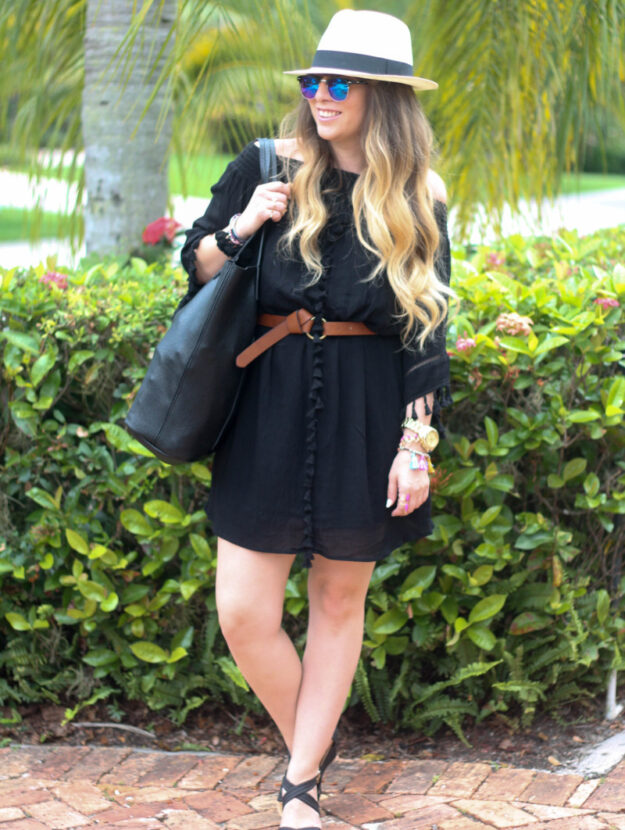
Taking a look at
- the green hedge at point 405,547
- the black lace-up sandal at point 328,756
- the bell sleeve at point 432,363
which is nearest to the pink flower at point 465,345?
the green hedge at point 405,547

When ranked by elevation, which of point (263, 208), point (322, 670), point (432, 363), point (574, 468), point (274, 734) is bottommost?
point (274, 734)

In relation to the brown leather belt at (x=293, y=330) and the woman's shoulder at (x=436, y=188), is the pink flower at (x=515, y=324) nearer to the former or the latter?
the woman's shoulder at (x=436, y=188)

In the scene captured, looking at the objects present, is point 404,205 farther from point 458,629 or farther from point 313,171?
point 458,629

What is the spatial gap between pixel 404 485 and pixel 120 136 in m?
2.51

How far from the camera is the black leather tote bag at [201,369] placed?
90.3 inches

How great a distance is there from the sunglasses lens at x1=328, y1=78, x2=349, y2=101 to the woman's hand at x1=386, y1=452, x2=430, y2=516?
86 centimetres

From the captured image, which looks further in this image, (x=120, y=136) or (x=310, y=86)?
(x=120, y=136)

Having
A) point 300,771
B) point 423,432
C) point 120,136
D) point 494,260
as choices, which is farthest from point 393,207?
point 120,136

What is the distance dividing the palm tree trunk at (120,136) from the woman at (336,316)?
188cm

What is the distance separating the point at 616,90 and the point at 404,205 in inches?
95.0

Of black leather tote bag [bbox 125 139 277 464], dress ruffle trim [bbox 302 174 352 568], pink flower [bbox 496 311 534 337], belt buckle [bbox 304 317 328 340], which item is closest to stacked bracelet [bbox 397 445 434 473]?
dress ruffle trim [bbox 302 174 352 568]

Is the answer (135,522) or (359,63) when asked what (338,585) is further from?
(359,63)

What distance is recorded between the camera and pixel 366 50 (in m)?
2.25

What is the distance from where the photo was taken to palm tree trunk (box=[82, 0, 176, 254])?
4012 mm
